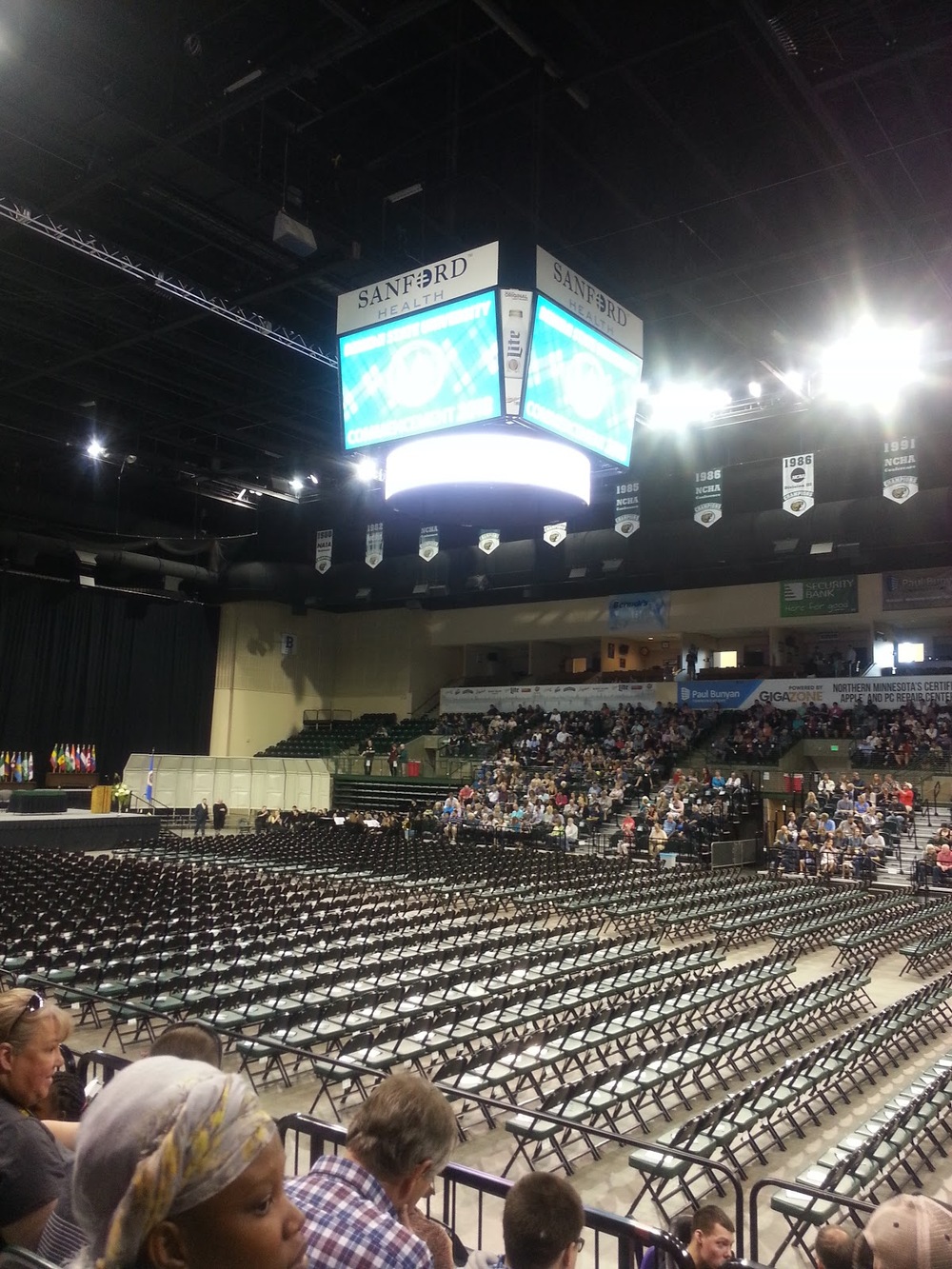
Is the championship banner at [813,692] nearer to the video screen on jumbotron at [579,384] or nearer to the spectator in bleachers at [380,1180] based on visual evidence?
the video screen on jumbotron at [579,384]

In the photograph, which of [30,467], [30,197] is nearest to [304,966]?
[30,197]

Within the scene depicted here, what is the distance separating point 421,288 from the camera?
9328 mm

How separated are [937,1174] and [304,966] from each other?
600cm

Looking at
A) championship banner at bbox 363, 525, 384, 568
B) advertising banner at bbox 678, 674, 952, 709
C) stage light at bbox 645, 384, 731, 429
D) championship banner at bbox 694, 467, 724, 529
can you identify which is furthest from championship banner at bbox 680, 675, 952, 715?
stage light at bbox 645, 384, 731, 429

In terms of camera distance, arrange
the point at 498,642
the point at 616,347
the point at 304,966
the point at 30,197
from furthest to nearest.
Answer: the point at 498,642 → the point at 30,197 → the point at 616,347 → the point at 304,966

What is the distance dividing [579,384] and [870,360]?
5.60 meters

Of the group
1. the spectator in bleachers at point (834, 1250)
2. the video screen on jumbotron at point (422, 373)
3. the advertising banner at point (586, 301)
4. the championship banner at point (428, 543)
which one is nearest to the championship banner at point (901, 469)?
the advertising banner at point (586, 301)

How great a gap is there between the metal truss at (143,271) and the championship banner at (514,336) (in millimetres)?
5599

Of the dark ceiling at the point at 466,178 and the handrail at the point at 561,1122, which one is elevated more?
the dark ceiling at the point at 466,178

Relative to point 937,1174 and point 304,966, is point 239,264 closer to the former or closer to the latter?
point 304,966

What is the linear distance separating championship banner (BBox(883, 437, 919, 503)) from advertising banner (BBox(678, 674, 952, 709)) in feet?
31.9

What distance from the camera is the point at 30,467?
24.1 m

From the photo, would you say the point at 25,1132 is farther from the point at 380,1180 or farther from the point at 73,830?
the point at 73,830

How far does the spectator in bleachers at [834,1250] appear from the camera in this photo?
2723mm
